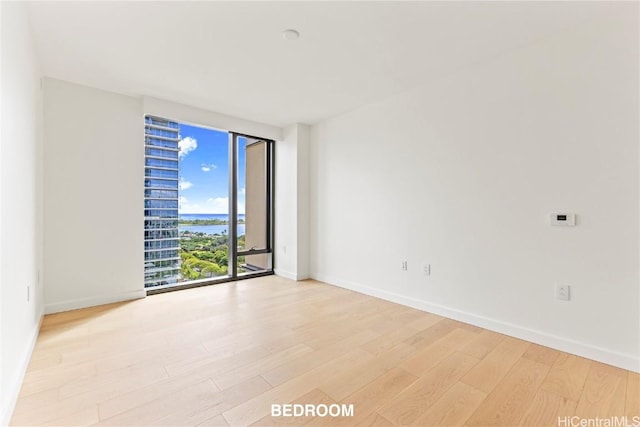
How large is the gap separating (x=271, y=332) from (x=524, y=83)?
2.94 meters

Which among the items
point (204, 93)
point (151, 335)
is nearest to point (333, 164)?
point (204, 93)

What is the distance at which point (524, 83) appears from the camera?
7.97 ft

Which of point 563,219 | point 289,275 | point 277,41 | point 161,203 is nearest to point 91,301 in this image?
point 161,203

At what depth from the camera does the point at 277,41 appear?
2350mm

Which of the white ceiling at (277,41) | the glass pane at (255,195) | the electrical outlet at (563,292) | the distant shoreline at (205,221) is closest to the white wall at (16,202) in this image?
the white ceiling at (277,41)

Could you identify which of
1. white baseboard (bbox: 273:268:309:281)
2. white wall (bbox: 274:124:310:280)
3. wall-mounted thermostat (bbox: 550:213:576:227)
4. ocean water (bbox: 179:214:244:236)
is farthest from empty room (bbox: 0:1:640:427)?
white wall (bbox: 274:124:310:280)

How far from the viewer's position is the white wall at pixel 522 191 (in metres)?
2.03

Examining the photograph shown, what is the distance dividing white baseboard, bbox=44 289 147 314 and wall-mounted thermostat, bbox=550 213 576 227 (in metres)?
4.18

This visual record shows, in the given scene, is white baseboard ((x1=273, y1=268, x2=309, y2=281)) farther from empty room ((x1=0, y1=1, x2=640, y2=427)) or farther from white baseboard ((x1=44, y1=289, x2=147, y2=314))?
white baseboard ((x1=44, y1=289, x2=147, y2=314))

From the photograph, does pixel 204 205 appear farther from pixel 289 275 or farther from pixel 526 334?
pixel 526 334

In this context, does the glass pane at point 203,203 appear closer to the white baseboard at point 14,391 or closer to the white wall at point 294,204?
the white wall at point 294,204

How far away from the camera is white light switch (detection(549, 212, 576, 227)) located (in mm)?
2195

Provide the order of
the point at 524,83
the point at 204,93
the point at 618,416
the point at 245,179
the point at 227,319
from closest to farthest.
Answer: the point at 618,416, the point at 524,83, the point at 227,319, the point at 204,93, the point at 245,179

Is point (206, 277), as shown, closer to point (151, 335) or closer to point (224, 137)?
point (151, 335)
